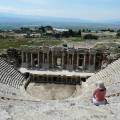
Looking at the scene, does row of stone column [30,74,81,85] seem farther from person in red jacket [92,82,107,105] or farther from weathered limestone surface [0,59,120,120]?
person in red jacket [92,82,107,105]

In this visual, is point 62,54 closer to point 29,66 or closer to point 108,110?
point 29,66

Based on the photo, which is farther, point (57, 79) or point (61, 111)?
point (57, 79)

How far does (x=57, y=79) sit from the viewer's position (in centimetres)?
3944

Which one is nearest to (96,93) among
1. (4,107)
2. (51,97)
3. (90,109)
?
(90,109)

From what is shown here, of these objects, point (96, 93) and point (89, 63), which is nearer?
point (96, 93)

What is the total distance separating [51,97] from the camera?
32.5m

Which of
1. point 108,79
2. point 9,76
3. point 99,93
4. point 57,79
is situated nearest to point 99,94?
point 99,93

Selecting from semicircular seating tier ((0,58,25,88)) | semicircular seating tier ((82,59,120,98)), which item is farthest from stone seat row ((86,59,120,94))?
semicircular seating tier ((0,58,25,88))

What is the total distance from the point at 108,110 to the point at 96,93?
1.08m

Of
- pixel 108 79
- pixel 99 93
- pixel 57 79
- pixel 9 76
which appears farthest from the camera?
pixel 57 79

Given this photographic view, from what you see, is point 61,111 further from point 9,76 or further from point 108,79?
point 9,76

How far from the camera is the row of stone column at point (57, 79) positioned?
3906 centimetres

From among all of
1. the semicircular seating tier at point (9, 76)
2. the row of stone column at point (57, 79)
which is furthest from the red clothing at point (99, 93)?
the row of stone column at point (57, 79)

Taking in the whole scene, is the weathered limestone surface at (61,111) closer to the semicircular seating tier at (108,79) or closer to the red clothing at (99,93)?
the red clothing at (99,93)
